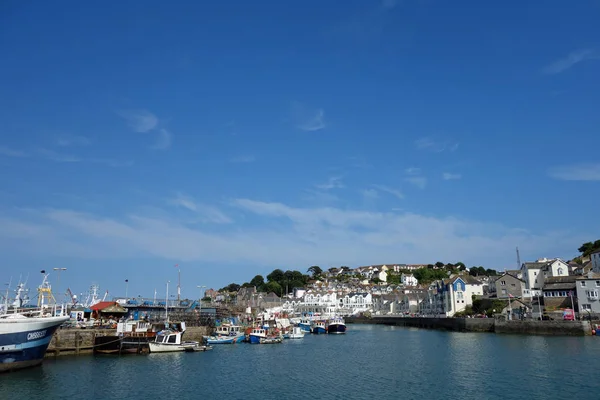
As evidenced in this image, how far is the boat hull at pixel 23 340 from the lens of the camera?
114 ft

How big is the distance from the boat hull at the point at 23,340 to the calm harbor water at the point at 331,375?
1342 mm

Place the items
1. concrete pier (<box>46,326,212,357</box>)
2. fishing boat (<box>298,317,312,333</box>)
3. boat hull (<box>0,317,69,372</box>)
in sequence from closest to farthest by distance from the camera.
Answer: boat hull (<box>0,317,69,372</box>) < concrete pier (<box>46,326,212,357</box>) < fishing boat (<box>298,317,312,333</box>)

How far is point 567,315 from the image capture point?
65.6 m

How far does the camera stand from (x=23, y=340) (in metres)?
35.9

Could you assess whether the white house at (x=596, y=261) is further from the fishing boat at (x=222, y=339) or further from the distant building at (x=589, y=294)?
the fishing boat at (x=222, y=339)

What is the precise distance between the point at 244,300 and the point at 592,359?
11557cm

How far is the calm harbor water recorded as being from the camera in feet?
97.2

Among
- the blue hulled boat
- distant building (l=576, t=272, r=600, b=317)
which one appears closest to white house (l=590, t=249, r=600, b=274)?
distant building (l=576, t=272, r=600, b=317)

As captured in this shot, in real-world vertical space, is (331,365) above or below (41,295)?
below

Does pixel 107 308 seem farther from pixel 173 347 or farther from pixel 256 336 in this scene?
pixel 256 336

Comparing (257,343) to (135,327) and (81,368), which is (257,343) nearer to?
(135,327)

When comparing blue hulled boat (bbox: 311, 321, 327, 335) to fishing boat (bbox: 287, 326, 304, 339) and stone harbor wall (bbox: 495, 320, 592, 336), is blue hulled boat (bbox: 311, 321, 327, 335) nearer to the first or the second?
fishing boat (bbox: 287, 326, 304, 339)

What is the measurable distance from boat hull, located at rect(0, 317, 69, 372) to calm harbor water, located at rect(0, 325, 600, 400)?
1.34m

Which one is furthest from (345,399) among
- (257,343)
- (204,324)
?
(204,324)
